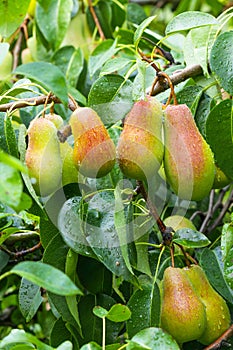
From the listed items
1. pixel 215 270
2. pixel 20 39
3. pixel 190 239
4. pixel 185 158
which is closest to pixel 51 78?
pixel 185 158

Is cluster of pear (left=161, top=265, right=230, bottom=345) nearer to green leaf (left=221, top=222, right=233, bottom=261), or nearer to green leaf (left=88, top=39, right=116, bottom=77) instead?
green leaf (left=221, top=222, right=233, bottom=261)

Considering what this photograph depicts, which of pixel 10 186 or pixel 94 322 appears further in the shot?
pixel 94 322

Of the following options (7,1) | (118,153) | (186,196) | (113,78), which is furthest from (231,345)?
(7,1)

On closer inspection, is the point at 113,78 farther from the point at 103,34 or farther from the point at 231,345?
the point at 103,34

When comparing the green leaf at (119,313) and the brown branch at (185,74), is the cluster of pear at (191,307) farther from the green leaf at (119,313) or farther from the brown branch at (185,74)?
the brown branch at (185,74)

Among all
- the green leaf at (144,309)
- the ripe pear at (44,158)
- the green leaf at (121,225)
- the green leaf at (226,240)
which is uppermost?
the ripe pear at (44,158)

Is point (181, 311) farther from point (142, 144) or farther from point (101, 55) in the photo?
point (101, 55)

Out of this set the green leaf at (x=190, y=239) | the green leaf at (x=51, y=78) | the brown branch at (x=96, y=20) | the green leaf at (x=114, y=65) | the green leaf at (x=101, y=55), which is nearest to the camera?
the green leaf at (x=51, y=78)

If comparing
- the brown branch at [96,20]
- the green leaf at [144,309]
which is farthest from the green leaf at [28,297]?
the brown branch at [96,20]
